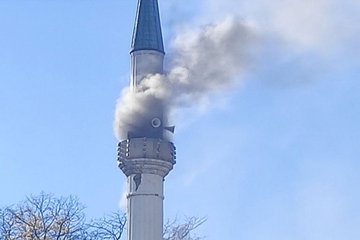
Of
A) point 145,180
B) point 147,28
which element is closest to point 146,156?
point 145,180

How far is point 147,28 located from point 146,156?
6.11m

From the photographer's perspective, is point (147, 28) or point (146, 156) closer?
point (146, 156)

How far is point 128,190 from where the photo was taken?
40.5 metres

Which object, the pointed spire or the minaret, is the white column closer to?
the minaret

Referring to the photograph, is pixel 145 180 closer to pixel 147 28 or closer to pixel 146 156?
pixel 146 156

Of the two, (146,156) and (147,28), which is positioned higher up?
(147,28)

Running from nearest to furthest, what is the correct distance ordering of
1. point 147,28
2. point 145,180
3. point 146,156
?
1. point 145,180
2. point 146,156
3. point 147,28

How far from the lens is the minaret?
1564 inches

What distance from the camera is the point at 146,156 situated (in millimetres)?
40188

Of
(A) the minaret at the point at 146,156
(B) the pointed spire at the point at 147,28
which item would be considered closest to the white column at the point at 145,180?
(A) the minaret at the point at 146,156

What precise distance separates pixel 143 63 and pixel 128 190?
570cm

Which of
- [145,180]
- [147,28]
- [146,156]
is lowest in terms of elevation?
[145,180]

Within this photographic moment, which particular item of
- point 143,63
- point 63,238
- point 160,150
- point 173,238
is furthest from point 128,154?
point 173,238

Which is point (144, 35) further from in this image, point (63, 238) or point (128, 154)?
point (63, 238)
